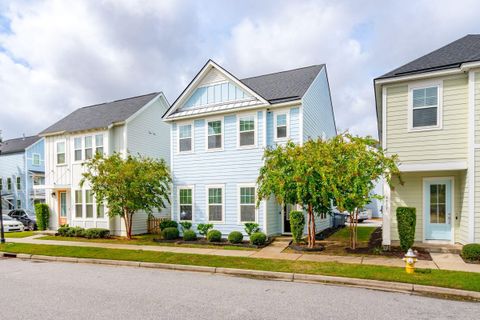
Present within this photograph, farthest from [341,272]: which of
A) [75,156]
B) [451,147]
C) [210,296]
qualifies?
[75,156]

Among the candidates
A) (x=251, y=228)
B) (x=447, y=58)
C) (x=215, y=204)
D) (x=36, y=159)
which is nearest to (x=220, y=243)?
(x=251, y=228)

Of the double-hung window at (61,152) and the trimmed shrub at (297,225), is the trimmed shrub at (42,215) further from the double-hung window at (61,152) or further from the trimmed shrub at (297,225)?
the trimmed shrub at (297,225)

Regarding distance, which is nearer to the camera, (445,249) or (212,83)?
(445,249)

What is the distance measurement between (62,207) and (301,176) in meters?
17.6

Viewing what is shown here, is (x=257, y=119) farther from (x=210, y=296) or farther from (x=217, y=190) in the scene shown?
(x=210, y=296)

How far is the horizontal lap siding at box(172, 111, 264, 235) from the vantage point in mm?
15305

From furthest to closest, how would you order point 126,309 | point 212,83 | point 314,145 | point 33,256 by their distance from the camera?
point 212,83, point 33,256, point 314,145, point 126,309

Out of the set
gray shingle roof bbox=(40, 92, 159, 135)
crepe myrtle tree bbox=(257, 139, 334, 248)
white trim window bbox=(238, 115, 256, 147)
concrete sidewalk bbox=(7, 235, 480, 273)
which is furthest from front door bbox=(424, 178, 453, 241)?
gray shingle roof bbox=(40, 92, 159, 135)

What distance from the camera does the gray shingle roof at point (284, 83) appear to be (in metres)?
15.3

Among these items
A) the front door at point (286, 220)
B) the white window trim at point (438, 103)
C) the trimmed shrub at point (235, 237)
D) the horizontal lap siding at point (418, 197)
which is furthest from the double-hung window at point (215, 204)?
the white window trim at point (438, 103)

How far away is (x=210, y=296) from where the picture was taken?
23.0ft

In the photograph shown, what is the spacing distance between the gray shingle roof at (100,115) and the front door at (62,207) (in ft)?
14.4

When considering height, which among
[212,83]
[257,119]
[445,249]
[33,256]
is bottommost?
[33,256]

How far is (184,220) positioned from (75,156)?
30.3ft
